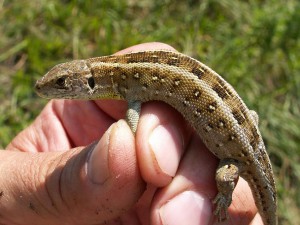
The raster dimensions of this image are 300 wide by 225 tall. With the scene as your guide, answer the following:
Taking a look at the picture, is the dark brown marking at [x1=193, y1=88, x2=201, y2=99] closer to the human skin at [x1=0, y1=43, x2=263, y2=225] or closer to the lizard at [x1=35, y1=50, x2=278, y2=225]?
the lizard at [x1=35, y1=50, x2=278, y2=225]

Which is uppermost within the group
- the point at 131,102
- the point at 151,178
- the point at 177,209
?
the point at 131,102

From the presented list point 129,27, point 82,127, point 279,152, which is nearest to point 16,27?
point 129,27

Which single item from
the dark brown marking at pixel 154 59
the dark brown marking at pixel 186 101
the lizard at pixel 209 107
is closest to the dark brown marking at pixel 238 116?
the lizard at pixel 209 107

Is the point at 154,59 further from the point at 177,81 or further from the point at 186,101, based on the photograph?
the point at 186,101

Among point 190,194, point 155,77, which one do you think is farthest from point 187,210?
point 155,77

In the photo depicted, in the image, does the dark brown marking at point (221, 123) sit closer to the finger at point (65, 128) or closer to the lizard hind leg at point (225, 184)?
the lizard hind leg at point (225, 184)

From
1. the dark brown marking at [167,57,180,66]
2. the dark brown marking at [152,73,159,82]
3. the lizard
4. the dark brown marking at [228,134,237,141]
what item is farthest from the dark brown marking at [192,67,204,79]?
the dark brown marking at [228,134,237,141]

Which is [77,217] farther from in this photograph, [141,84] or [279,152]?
[279,152]
